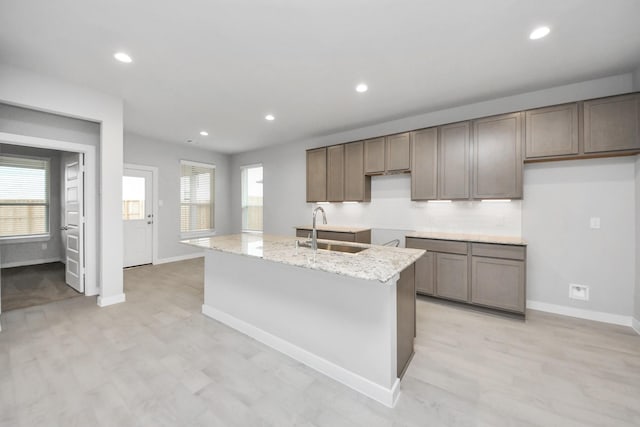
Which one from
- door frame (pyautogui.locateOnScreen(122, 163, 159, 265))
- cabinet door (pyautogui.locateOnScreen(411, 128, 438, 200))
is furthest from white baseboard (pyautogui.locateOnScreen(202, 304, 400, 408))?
door frame (pyautogui.locateOnScreen(122, 163, 159, 265))

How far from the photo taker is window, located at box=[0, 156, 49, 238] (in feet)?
17.2

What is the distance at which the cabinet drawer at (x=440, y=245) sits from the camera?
3.29 meters

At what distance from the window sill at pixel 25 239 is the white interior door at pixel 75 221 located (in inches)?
90.7

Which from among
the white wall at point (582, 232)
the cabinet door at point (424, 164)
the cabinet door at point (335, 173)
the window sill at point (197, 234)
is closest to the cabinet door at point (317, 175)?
the cabinet door at point (335, 173)

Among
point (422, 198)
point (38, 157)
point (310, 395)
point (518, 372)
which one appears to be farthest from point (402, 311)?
point (38, 157)

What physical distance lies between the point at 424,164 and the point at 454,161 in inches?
15.6

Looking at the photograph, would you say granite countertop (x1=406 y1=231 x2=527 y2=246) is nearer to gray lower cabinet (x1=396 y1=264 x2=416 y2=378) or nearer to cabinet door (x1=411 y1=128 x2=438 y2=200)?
cabinet door (x1=411 y1=128 x2=438 y2=200)

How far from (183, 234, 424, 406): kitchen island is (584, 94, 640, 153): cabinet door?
2.39 meters

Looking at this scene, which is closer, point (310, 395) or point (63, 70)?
point (310, 395)

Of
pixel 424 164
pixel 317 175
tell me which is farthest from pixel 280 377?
pixel 317 175

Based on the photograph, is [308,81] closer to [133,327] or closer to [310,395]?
[310,395]

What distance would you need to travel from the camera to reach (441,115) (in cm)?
393

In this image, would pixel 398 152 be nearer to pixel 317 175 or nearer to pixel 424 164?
pixel 424 164

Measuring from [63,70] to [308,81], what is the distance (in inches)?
105
